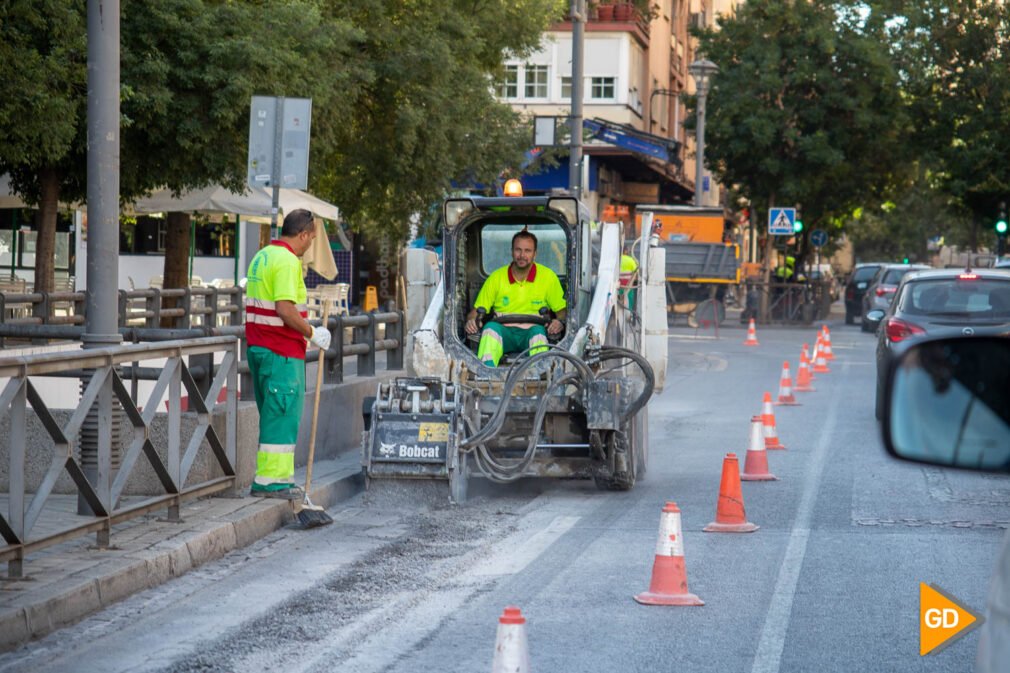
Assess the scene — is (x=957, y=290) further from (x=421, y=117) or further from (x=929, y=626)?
(x=421, y=117)

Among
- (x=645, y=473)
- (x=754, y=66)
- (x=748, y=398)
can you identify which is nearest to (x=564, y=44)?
(x=754, y=66)

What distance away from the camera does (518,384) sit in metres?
11.3

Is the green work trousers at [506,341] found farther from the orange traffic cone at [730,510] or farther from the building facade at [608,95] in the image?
the building facade at [608,95]

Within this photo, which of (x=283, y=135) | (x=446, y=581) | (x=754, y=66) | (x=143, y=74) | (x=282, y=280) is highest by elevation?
(x=754, y=66)

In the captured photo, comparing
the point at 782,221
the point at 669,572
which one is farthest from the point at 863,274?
the point at 669,572

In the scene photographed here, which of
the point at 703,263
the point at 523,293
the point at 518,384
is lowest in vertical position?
the point at 518,384

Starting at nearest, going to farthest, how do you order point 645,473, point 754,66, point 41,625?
point 41,625 < point 645,473 < point 754,66

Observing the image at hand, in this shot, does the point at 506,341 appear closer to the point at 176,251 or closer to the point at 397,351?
the point at 397,351

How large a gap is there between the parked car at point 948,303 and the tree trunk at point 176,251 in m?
11.5

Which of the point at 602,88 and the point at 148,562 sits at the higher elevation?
the point at 602,88

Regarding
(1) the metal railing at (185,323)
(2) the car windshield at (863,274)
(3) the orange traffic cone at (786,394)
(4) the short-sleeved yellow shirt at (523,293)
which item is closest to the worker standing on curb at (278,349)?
(1) the metal railing at (185,323)

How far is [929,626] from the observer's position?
6.48 metres

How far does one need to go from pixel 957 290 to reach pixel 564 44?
33.2 metres

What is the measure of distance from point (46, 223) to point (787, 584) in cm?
1363
